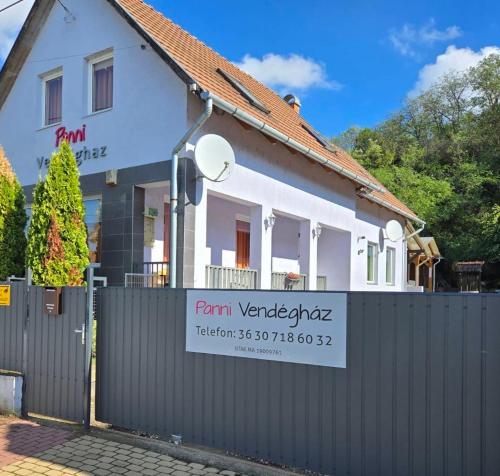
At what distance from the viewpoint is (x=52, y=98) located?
34.4 feet

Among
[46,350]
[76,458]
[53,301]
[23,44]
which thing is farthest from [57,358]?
[23,44]

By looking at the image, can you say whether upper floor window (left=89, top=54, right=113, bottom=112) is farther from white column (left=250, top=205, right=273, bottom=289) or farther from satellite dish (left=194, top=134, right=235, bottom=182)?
white column (left=250, top=205, right=273, bottom=289)

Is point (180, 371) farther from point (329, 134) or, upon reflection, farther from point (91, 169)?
point (329, 134)

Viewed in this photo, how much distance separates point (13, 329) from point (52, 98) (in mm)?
6506

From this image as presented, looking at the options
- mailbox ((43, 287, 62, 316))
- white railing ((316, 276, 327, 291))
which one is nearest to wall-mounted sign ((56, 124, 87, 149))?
mailbox ((43, 287, 62, 316))

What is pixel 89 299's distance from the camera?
5.07 metres

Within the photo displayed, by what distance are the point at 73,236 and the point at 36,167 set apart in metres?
3.77

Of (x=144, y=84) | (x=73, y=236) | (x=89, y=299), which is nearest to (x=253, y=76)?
(x=144, y=84)

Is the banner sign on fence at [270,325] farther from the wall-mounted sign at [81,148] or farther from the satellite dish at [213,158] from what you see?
the wall-mounted sign at [81,148]

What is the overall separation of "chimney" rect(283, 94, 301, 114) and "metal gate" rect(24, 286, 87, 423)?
1230cm

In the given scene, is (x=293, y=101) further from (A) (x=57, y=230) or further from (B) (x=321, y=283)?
(A) (x=57, y=230)

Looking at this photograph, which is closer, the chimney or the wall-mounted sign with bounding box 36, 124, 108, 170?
the wall-mounted sign with bounding box 36, 124, 108, 170

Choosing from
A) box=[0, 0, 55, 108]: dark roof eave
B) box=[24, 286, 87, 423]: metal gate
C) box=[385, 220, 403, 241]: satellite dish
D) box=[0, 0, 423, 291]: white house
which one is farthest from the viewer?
box=[385, 220, 403, 241]: satellite dish

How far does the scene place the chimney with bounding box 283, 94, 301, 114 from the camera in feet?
52.7
